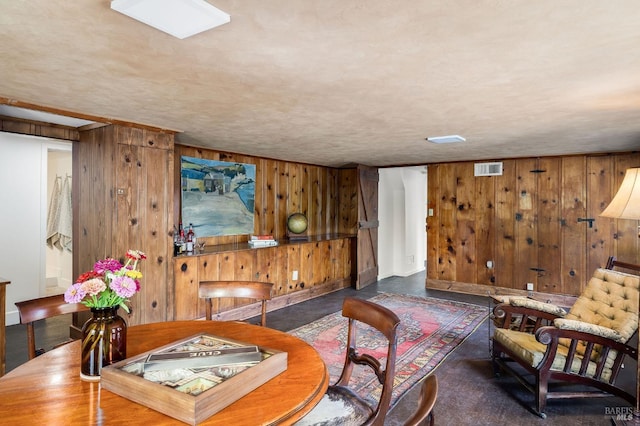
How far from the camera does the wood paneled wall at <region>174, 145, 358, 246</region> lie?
16.5 ft

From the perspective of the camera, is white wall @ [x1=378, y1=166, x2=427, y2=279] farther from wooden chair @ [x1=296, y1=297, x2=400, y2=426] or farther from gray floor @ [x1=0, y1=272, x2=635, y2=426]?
wooden chair @ [x1=296, y1=297, x2=400, y2=426]

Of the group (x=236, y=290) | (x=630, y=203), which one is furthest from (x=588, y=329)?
(x=236, y=290)

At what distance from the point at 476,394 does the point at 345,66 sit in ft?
8.27

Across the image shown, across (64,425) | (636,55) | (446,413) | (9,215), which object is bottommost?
(446,413)

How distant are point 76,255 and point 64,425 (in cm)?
319

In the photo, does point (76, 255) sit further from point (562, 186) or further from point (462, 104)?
point (562, 186)

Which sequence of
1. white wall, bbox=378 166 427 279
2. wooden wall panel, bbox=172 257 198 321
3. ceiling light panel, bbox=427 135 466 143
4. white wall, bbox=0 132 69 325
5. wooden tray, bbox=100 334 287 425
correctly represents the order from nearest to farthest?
1. wooden tray, bbox=100 334 287 425
2. wooden wall panel, bbox=172 257 198 321
3. ceiling light panel, bbox=427 135 466 143
4. white wall, bbox=0 132 69 325
5. white wall, bbox=378 166 427 279

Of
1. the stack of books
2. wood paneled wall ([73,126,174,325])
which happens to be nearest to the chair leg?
wood paneled wall ([73,126,174,325])

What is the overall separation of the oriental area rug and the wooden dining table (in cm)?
152

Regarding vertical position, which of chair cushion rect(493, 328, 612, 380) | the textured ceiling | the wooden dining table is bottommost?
chair cushion rect(493, 328, 612, 380)

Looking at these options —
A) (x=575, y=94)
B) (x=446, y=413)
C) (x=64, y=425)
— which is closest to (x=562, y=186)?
(x=575, y=94)

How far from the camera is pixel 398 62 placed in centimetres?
195

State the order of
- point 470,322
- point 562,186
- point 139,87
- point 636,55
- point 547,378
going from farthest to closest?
point 562,186, point 470,322, point 547,378, point 139,87, point 636,55

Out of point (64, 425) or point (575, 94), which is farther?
point (575, 94)
